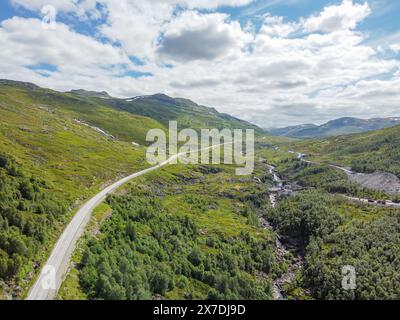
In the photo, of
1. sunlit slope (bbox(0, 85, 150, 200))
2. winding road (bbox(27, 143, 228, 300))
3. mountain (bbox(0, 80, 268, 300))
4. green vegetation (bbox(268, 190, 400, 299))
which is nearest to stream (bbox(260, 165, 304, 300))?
green vegetation (bbox(268, 190, 400, 299))

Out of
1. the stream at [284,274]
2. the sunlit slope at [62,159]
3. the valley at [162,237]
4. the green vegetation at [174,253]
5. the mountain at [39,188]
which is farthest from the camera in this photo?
the sunlit slope at [62,159]

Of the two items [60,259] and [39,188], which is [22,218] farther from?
[39,188]

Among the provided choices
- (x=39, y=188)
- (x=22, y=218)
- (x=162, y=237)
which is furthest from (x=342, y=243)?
(x=39, y=188)

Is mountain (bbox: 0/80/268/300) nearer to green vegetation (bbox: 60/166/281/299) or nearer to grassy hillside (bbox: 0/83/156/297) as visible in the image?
grassy hillside (bbox: 0/83/156/297)

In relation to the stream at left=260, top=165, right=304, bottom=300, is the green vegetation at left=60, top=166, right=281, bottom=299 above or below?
above

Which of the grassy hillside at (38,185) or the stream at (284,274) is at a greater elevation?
the grassy hillside at (38,185)

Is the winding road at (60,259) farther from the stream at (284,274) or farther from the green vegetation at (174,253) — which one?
the stream at (284,274)

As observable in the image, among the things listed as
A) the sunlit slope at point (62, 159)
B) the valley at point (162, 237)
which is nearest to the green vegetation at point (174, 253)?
the valley at point (162, 237)
